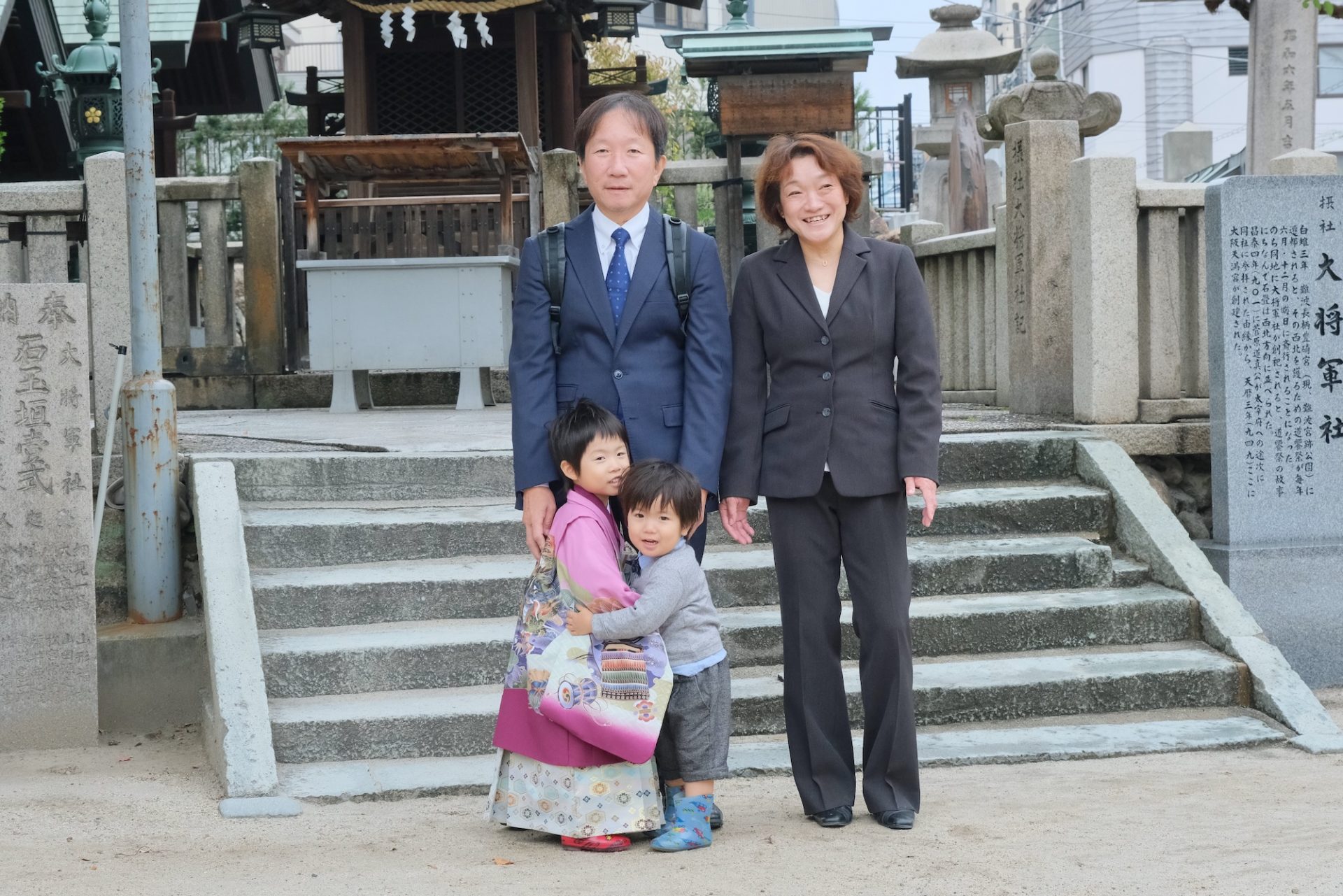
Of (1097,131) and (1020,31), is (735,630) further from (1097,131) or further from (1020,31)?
(1020,31)

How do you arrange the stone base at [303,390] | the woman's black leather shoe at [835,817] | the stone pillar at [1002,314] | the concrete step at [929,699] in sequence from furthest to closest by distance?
1. the stone base at [303,390]
2. the stone pillar at [1002,314]
3. the concrete step at [929,699]
4. the woman's black leather shoe at [835,817]

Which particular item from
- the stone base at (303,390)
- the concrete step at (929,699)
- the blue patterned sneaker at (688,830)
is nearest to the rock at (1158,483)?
the concrete step at (929,699)

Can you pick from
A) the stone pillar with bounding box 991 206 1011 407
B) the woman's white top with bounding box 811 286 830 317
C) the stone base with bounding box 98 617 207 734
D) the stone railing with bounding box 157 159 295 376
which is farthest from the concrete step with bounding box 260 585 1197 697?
the stone railing with bounding box 157 159 295 376

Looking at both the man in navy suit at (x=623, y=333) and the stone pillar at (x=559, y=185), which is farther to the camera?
the stone pillar at (x=559, y=185)

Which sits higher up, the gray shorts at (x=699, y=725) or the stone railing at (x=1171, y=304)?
the stone railing at (x=1171, y=304)

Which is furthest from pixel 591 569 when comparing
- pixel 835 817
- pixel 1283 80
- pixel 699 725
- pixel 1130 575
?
pixel 1283 80

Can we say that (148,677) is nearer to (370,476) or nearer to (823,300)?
(370,476)

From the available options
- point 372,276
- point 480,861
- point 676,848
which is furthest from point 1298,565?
point 372,276

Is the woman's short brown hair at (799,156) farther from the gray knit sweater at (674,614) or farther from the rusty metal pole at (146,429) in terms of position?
the rusty metal pole at (146,429)

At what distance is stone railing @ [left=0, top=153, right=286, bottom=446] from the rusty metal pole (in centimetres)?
19

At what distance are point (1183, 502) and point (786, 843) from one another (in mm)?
3693

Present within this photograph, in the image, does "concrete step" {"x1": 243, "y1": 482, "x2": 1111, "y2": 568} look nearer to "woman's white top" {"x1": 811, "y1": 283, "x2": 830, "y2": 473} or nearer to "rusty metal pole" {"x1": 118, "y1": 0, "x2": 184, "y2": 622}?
"rusty metal pole" {"x1": 118, "y1": 0, "x2": 184, "y2": 622}

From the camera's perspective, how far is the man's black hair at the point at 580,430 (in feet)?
12.0

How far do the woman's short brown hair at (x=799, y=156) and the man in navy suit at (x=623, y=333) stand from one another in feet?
0.92
